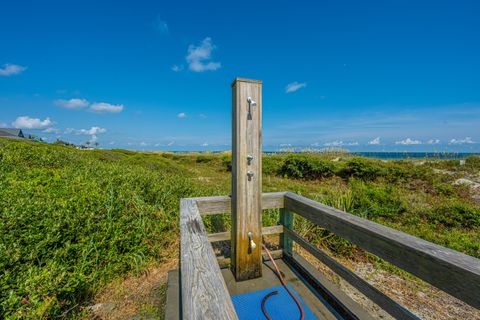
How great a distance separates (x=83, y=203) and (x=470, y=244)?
564 centimetres

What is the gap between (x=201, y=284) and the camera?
0.83m

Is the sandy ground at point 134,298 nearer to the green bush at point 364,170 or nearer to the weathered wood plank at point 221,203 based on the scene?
the weathered wood plank at point 221,203

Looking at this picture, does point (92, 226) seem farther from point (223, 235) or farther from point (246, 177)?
point (246, 177)

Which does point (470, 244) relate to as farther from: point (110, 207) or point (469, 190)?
point (110, 207)

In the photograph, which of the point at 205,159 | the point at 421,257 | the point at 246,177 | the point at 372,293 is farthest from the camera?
the point at 205,159

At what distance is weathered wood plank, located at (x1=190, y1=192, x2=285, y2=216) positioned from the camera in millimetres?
2162

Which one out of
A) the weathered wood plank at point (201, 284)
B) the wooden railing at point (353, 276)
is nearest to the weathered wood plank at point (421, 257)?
the wooden railing at point (353, 276)

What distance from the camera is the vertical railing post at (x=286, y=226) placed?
243cm

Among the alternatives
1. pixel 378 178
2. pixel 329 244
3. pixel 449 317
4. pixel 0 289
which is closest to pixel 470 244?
pixel 449 317

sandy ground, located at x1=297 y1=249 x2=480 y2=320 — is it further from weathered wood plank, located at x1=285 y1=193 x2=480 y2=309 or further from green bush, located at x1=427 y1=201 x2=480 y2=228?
green bush, located at x1=427 y1=201 x2=480 y2=228

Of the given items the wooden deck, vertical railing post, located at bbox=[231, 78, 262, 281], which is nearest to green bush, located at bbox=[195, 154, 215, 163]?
the wooden deck

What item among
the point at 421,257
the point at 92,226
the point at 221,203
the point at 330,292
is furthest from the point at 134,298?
the point at 421,257

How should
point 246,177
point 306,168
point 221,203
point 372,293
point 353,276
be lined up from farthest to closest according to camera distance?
point 306,168
point 221,203
point 246,177
point 353,276
point 372,293

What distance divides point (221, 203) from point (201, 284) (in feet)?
4.59
